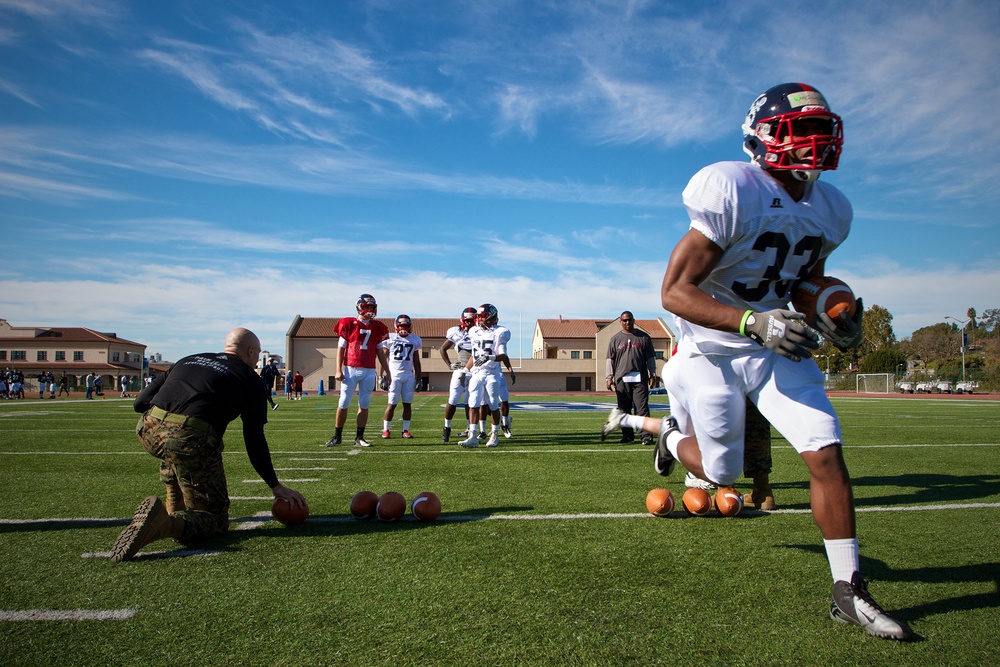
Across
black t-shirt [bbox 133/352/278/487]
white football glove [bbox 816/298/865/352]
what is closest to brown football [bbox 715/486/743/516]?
white football glove [bbox 816/298/865/352]

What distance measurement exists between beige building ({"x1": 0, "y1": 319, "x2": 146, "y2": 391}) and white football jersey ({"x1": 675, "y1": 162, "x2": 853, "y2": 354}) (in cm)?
7913

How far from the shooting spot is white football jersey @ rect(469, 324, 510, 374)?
987 centimetres

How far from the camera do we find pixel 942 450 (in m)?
8.08

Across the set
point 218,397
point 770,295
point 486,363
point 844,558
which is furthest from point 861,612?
point 486,363

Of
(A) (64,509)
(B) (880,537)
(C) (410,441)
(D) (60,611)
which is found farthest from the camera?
(C) (410,441)

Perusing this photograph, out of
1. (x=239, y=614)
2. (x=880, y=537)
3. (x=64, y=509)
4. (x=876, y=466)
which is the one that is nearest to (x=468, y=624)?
(x=239, y=614)

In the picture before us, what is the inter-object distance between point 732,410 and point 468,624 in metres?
1.54

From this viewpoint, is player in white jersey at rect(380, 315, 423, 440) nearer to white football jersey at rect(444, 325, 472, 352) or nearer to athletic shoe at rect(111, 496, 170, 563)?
white football jersey at rect(444, 325, 472, 352)

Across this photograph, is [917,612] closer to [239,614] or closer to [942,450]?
[239,614]

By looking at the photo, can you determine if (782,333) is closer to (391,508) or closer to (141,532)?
(391,508)

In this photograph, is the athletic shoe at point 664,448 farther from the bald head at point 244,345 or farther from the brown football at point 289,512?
the bald head at point 244,345

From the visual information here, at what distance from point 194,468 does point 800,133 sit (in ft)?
12.4

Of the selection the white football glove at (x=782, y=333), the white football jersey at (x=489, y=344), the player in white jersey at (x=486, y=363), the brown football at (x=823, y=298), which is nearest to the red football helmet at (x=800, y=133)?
the brown football at (x=823, y=298)

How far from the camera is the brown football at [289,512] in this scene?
411cm
